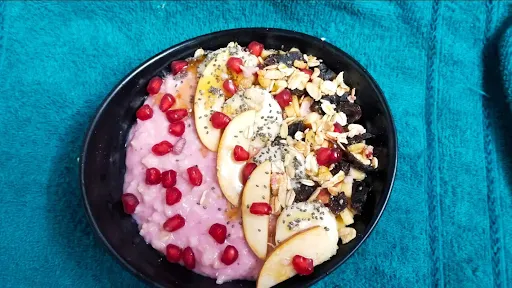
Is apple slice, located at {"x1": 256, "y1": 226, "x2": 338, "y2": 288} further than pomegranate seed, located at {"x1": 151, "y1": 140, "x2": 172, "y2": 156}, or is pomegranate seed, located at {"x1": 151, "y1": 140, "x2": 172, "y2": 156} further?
pomegranate seed, located at {"x1": 151, "y1": 140, "x2": 172, "y2": 156}

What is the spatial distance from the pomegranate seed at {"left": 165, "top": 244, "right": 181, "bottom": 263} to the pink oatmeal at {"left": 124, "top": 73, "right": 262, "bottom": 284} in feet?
0.05

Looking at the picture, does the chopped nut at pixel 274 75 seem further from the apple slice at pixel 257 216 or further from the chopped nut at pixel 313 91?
the apple slice at pixel 257 216

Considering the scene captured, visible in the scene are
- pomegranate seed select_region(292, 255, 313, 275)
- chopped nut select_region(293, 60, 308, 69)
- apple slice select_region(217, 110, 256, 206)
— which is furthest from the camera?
chopped nut select_region(293, 60, 308, 69)

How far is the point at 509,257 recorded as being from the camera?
139 centimetres

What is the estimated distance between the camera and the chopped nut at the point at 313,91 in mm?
1273

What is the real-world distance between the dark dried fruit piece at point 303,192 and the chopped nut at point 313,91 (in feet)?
0.71

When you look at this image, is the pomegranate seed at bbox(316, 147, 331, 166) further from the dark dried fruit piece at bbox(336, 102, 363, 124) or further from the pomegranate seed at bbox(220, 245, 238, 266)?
the pomegranate seed at bbox(220, 245, 238, 266)

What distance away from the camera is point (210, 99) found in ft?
4.22

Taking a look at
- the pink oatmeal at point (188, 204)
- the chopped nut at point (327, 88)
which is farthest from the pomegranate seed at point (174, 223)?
the chopped nut at point (327, 88)

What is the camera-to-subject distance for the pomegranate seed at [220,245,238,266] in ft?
3.79

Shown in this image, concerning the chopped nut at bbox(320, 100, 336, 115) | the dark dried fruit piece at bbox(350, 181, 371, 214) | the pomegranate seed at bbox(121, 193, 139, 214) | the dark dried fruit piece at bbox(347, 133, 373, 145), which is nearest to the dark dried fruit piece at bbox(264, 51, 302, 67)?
the chopped nut at bbox(320, 100, 336, 115)

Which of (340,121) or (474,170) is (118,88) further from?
(474,170)

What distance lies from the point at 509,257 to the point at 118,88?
108 cm

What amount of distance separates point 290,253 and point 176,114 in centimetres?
43
